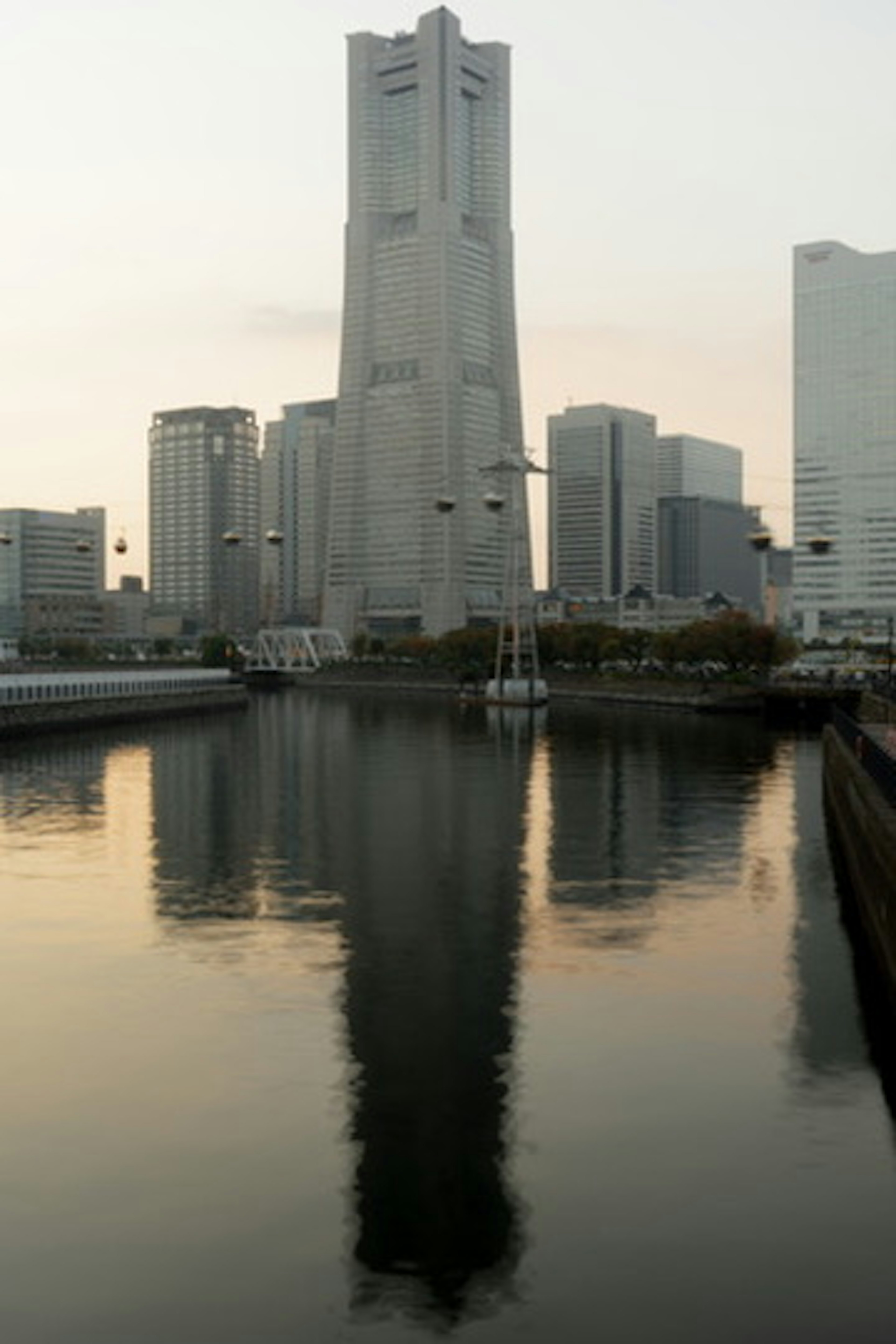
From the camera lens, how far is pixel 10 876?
4666cm

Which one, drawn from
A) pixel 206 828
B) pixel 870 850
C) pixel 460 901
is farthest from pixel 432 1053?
pixel 206 828

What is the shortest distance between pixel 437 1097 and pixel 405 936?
1301 cm

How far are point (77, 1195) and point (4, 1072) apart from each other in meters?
6.15

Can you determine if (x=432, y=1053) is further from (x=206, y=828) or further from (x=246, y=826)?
(x=206, y=828)

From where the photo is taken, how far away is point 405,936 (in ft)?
123

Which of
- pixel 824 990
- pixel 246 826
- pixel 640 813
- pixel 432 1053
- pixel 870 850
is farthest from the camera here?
pixel 640 813

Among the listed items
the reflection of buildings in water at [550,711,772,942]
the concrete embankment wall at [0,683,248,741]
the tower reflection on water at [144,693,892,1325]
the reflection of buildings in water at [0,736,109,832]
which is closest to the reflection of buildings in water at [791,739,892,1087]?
the tower reflection on water at [144,693,892,1325]

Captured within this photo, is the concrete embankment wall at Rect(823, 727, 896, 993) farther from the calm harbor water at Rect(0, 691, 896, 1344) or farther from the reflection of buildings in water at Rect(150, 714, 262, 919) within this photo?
the reflection of buildings in water at Rect(150, 714, 262, 919)

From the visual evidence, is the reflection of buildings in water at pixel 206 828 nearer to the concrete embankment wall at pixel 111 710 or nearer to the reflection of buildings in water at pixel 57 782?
the reflection of buildings in water at pixel 57 782

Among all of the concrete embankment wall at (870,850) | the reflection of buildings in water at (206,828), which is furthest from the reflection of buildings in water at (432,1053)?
the concrete embankment wall at (870,850)

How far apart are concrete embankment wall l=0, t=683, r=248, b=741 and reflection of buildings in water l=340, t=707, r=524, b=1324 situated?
6188cm

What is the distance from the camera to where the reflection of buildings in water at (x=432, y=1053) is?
1833 centimetres

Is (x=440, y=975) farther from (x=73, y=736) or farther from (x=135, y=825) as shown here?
(x=73, y=736)

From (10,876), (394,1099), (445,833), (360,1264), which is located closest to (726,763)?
(445,833)
